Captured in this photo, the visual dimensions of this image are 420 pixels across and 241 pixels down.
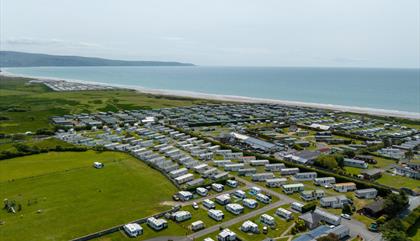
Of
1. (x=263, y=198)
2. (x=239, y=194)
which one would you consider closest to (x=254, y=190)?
(x=239, y=194)

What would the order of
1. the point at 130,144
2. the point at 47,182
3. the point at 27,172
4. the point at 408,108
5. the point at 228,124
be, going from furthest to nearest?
the point at 408,108, the point at 228,124, the point at 130,144, the point at 27,172, the point at 47,182

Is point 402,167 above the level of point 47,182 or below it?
above

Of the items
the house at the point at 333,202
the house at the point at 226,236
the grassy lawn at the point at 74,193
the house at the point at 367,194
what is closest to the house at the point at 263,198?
the house at the point at 333,202

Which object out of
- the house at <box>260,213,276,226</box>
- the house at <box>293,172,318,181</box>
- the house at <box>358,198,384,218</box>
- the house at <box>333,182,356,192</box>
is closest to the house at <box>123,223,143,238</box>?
the house at <box>260,213,276,226</box>

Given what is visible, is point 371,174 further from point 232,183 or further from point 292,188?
point 232,183

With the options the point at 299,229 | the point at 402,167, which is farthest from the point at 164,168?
the point at 402,167

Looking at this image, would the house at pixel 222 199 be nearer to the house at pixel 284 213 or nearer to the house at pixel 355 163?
the house at pixel 284 213

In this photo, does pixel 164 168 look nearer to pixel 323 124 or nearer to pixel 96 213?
pixel 96 213

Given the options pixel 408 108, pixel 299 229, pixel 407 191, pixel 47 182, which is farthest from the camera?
pixel 408 108
